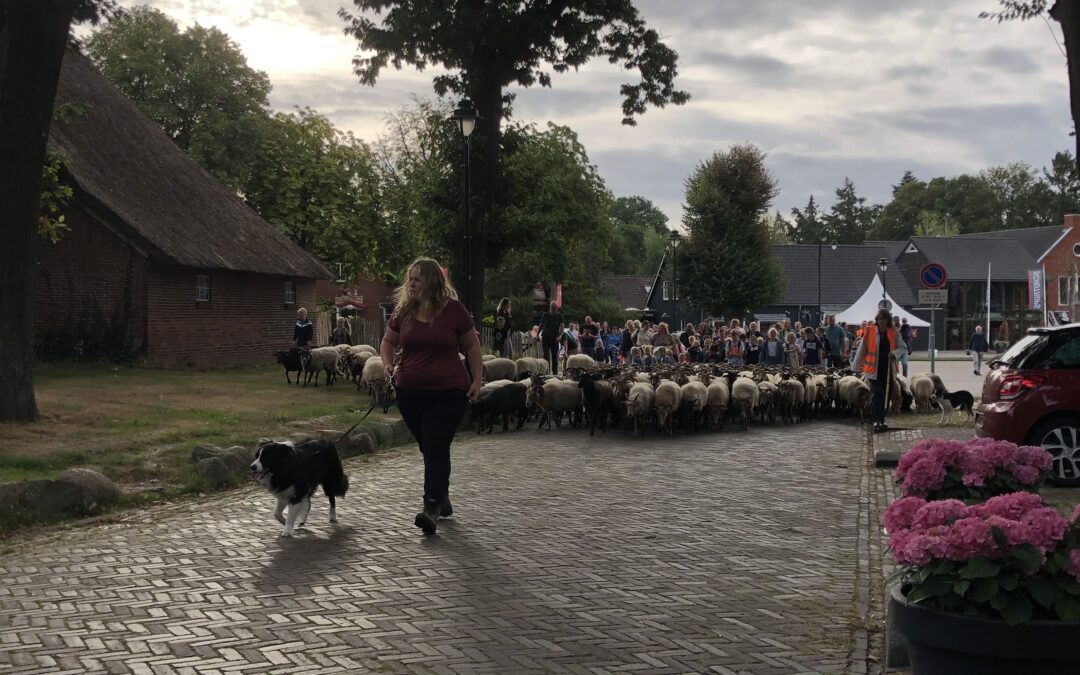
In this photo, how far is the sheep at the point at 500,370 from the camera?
21938 millimetres

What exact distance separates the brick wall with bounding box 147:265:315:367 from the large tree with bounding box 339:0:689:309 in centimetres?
899

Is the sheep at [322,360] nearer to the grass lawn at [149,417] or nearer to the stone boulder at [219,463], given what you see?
the grass lawn at [149,417]

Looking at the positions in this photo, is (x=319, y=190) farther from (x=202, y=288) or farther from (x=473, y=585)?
(x=473, y=585)

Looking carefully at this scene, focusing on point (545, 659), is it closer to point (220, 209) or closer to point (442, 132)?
point (442, 132)

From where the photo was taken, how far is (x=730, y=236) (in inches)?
2434

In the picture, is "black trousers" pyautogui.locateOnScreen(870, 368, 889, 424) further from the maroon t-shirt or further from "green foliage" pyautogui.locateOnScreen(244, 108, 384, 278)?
"green foliage" pyautogui.locateOnScreen(244, 108, 384, 278)

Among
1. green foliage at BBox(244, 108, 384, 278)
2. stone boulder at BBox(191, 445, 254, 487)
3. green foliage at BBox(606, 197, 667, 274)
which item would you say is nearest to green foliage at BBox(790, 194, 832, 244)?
green foliage at BBox(606, 197, 667, 274)

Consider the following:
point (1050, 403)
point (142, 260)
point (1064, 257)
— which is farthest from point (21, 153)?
point (1064, 257)

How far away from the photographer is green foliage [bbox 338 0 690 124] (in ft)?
73.8

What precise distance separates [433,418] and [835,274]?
70.0 meters

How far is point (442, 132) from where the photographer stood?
2447cm

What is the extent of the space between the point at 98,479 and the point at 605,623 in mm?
6264

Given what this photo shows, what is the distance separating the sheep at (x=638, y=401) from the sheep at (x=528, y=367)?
4.92 metres

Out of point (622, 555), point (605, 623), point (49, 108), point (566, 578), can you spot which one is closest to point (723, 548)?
point (622, 555)
